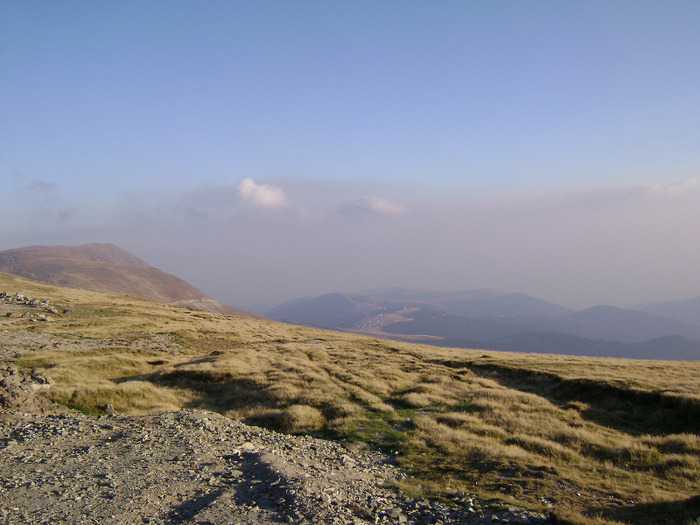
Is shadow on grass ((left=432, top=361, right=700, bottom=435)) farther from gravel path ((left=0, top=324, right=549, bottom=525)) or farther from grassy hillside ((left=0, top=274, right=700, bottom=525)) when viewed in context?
gravel path ((left=0, top=324, right=549, bottom=525))

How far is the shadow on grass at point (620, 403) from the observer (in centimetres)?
2281

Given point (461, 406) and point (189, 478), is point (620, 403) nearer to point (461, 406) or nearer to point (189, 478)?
point (461, 406)

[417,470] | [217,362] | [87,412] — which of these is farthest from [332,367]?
[417,470]

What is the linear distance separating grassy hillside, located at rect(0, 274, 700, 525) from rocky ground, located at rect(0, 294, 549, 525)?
165 centimetres

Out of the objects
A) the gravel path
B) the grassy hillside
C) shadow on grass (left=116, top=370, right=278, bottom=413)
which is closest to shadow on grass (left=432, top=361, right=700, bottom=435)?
the grassy hillside

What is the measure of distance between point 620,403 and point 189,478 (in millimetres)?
26853

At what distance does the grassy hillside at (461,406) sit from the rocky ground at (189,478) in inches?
64.8

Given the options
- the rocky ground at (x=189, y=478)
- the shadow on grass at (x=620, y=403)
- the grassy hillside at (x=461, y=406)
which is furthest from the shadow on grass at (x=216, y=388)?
the shadow on grass at (x=620, y=403)

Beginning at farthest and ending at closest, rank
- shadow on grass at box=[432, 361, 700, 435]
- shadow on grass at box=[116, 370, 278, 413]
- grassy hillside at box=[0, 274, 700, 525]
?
shadow on grass at box=[116, 370, 278, 413], shadow on grass at box=[432, 361, 700, 435], grassy hillside at box=[0, 274, 700, 525]

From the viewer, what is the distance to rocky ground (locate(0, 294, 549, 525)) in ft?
33.6

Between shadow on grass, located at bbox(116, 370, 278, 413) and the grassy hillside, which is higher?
the grassy hillside

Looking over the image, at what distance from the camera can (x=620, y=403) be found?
2688cm

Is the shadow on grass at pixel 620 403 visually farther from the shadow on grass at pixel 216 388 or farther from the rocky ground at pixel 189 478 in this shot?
the shadow on grass at pixel 216 388

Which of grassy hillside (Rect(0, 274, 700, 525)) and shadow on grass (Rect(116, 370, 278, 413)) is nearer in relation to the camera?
grassy hillside (Rect(0, 274, 700, 525))
